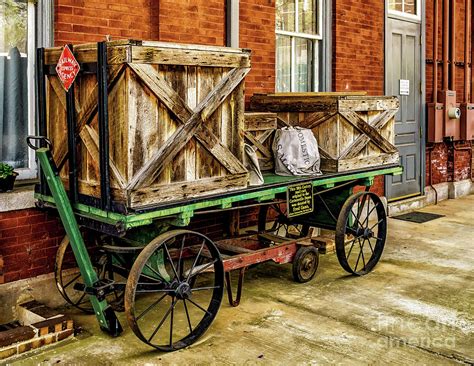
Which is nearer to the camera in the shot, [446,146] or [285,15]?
[285,15]

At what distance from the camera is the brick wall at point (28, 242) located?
16.3 ft

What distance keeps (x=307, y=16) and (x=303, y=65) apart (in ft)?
2.12

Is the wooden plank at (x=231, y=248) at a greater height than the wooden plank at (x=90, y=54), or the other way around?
the wooden plank at (x=90, y=54)

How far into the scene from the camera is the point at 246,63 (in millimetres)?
4898

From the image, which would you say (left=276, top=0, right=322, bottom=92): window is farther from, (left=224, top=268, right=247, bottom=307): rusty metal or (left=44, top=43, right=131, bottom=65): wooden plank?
(left=44, top=43, right=131, bottom=65): wooden plank

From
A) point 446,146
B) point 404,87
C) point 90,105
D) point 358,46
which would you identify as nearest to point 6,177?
point 90,105

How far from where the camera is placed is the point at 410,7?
33.4 feet

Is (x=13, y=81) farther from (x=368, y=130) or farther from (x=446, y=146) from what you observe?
(x=446, y=146)

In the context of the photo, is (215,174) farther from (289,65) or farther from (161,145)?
(289,65)

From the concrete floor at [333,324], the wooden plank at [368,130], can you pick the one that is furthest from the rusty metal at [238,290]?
the wooden plank at [368,130]

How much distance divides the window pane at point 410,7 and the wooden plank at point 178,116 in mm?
6191

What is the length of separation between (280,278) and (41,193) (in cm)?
253

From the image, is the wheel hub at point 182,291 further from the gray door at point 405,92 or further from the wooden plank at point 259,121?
the gray door at point 405,92

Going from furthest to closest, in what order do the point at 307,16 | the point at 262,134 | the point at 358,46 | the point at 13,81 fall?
the point at 358,46, the point at 307,16, the point at 262,134, the point at 13,81
